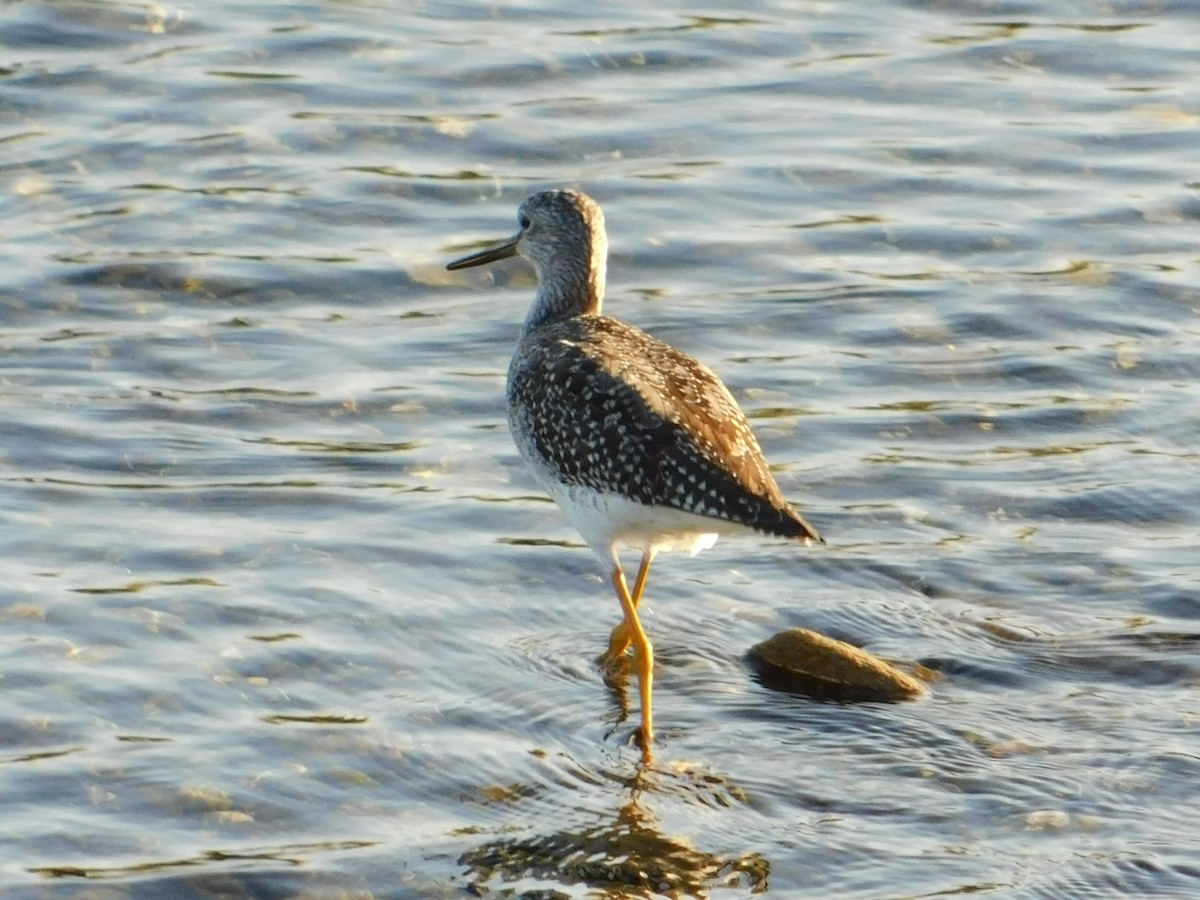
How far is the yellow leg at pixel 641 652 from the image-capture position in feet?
25.1

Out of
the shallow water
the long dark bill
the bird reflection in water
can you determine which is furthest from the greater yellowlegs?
the long dark bill

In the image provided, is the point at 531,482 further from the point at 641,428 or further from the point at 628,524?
the point at 641,428

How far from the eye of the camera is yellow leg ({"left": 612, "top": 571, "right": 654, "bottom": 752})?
25.1 feet

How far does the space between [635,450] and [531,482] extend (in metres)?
2.25

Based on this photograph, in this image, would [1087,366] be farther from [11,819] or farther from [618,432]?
[11,819]

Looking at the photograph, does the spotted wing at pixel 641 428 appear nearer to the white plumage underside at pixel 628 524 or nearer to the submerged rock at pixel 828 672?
the white plumage underside at pixel 628 524

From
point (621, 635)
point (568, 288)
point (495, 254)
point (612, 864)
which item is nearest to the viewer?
point (612, 864)

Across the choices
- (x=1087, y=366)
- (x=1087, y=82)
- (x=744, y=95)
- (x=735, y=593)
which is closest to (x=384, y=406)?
(x=735, y=593)

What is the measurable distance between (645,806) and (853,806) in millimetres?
699

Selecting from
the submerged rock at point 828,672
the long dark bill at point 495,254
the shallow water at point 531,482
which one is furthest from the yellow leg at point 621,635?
the long dark bill at point 495,254

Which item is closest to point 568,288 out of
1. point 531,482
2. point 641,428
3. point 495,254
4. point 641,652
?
A: point 495,254

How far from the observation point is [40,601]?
8391 millimetres

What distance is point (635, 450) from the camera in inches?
301

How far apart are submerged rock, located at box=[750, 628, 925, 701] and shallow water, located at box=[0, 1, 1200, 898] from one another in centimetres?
11
